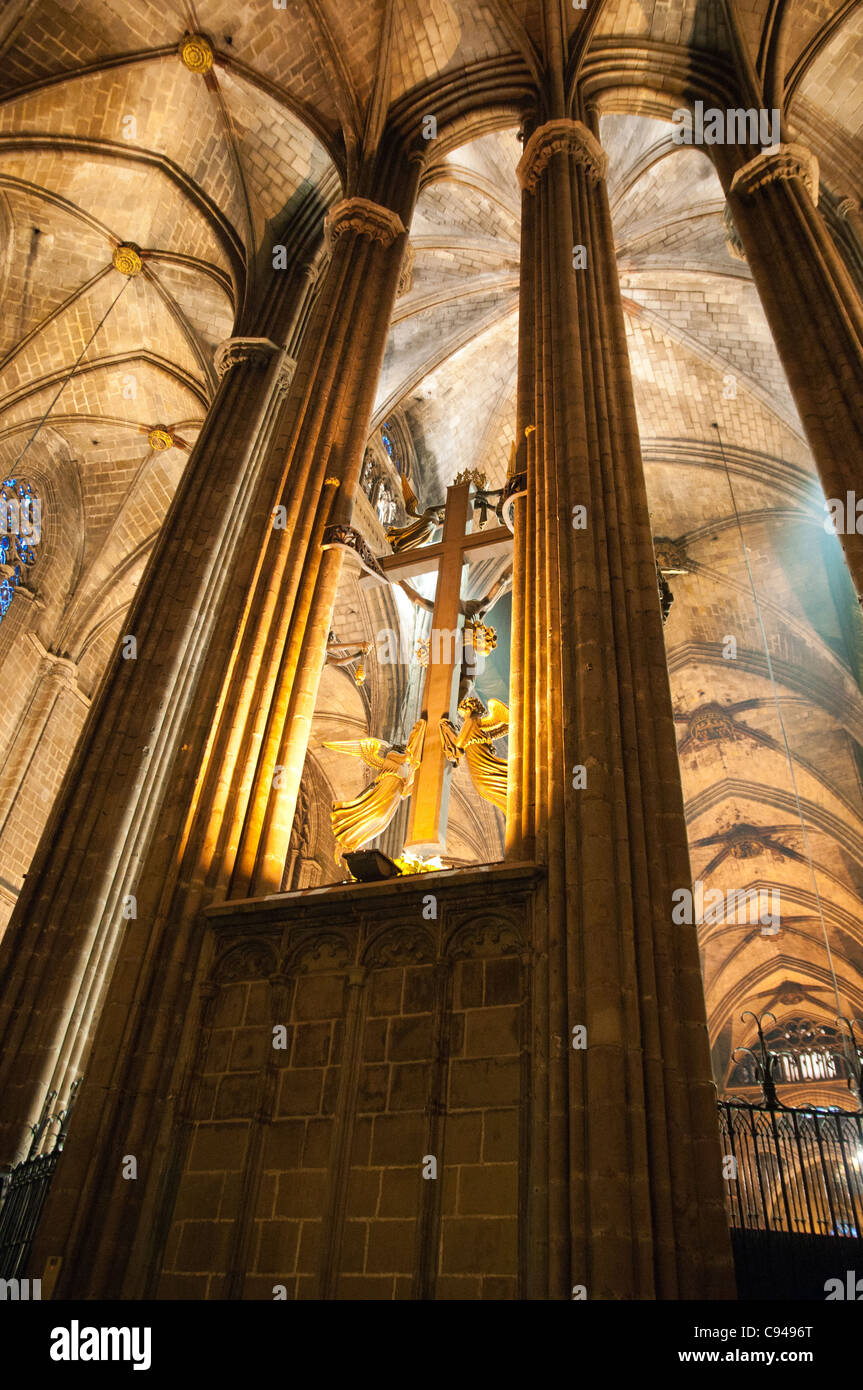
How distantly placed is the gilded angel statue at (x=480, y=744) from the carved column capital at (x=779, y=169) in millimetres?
6117

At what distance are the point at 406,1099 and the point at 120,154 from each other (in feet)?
39.9

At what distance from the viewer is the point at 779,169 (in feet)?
29.2

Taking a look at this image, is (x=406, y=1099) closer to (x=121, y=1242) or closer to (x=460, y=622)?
(x=121, y=1242)

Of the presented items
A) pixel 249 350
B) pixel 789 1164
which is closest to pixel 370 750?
pixel 789 1164

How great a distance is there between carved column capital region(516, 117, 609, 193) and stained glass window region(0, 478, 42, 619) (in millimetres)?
9716

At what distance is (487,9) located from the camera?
35.2 ft

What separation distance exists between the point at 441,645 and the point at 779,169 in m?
5.96

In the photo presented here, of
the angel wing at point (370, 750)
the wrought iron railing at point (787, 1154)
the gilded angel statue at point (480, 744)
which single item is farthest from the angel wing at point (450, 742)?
the wrought iron railing at point (787, 1154)

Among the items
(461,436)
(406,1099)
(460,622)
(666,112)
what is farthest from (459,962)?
(461,436)

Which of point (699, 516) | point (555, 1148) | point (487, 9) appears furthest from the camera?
point (699, 516)

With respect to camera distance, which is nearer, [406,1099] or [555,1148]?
[555,1148]

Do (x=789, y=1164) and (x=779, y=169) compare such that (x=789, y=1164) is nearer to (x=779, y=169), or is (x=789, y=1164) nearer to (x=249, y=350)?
(x=779, y=169)

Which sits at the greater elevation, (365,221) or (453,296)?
(453,296)
